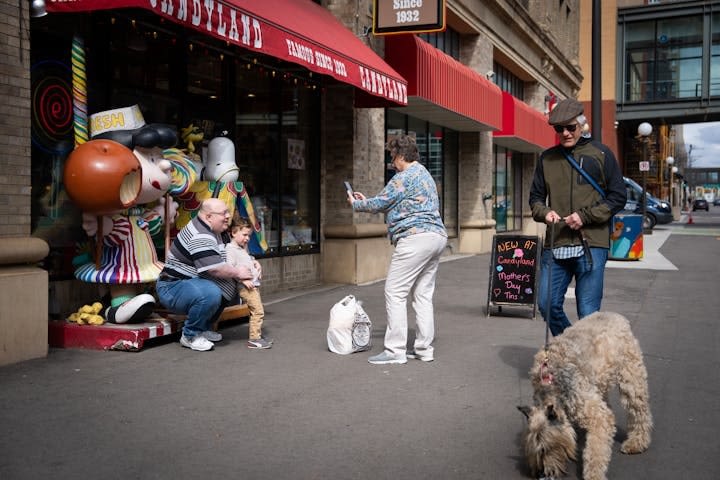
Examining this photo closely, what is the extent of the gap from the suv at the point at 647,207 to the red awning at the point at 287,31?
74.6ft

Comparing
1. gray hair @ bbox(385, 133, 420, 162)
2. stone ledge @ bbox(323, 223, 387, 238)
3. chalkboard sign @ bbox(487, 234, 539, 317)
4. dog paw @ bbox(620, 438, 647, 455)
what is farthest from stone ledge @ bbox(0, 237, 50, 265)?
stone ledge @ bbox(323, 223, 387, 238)

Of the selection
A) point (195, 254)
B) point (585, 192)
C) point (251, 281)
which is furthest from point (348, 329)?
point (585, 192)

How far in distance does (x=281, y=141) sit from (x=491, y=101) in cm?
730

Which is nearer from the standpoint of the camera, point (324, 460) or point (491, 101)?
point (324, 460)

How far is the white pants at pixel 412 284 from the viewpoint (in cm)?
639

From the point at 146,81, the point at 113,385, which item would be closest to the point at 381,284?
the point at 146,81

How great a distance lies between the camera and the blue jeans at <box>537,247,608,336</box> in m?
5.46

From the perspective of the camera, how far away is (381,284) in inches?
495

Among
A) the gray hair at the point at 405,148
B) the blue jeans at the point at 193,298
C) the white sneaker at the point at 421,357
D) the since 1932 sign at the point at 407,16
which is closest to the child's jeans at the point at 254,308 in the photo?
the blue jeans at the point at 193,298

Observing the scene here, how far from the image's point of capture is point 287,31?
8.38 m

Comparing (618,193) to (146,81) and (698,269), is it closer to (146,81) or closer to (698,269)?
(146,81)

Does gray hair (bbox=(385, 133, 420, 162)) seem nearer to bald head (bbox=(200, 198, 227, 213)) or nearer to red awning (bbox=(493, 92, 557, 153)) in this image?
bald head (bbox=(200, 198, 227, 213))

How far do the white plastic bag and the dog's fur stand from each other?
291cm

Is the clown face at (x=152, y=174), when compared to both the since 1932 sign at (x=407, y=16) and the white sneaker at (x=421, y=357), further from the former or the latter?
the since 1932 sign at (x=407, y=16)
